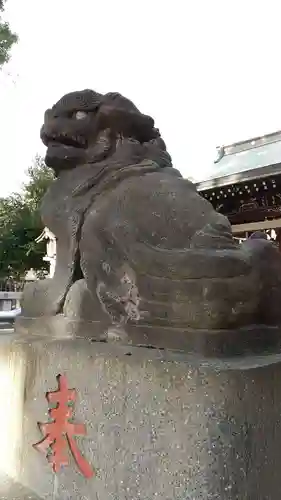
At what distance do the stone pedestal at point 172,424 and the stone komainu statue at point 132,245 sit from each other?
5.4 inches

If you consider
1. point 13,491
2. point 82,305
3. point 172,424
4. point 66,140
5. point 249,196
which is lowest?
point 13,491

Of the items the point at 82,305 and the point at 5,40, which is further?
the point at 5,40

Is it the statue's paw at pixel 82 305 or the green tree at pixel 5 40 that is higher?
the green tree at pixel 5 40

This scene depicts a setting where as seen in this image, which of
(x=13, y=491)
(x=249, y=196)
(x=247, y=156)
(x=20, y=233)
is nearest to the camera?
(x=13, y=491)

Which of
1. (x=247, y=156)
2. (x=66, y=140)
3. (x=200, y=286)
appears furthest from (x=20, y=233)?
(x=200, y=286)

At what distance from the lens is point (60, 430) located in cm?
169

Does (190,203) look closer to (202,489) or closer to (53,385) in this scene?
(53,385)

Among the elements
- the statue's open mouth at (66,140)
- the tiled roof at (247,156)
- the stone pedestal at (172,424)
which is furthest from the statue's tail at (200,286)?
the tiled roof at (247,156)

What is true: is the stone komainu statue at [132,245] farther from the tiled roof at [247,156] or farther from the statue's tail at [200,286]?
the tiled roof at [247,156]

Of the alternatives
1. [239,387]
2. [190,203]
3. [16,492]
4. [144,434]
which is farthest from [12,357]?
[239,387]

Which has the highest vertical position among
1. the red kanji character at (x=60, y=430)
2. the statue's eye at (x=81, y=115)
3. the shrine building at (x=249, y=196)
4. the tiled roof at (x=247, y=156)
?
the tiled roof at (x=247, y=156)

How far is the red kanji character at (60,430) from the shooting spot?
1626mm

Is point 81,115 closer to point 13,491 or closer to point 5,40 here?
point 13,491

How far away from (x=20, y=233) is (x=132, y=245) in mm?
18255
